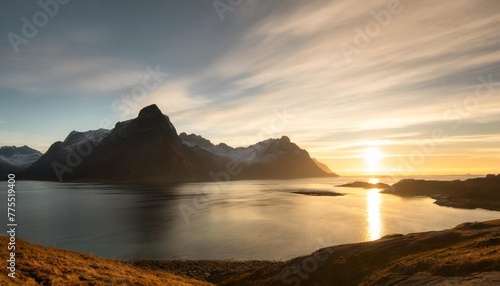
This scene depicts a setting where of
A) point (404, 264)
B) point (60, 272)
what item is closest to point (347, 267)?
point (404, 264)

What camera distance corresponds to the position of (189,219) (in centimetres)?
7381

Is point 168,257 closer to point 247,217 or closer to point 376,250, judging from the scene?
point 376,250

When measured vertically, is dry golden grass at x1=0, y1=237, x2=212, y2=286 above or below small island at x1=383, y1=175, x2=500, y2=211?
above

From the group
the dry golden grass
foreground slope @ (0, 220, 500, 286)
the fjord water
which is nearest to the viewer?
the dry golden grass

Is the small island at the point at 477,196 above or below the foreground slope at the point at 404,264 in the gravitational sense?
below

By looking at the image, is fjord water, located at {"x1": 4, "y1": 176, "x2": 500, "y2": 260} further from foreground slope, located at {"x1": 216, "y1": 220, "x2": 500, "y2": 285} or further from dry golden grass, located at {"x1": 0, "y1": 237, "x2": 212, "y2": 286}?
dry golden grass, located at {"x1": 0, "y1": 237, "x2": 212, "y2": 286}

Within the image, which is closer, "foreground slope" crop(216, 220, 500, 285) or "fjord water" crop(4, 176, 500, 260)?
"foreground slope" crop(216, 220, 500, 285)

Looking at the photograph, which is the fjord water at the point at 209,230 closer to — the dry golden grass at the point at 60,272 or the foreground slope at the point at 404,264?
the foreground slope at the point at 404,264

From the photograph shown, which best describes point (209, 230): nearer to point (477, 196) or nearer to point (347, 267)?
point (347, 267)

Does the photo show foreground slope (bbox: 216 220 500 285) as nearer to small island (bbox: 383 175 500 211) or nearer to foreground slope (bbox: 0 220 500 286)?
foreground slope (bbox: 0 220 500 286)

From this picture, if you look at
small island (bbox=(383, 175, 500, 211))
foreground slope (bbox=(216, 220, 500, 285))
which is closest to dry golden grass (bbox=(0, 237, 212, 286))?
foreground slope (bbox=(216, 220, 500, 285))

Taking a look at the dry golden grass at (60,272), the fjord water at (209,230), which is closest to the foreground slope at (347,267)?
the dry golden grass at (60,272)

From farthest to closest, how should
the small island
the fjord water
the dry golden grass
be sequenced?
the small island, the fjord water, the dry golden grass

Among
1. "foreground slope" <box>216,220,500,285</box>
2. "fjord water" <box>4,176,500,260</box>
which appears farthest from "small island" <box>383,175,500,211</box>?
"foreground slope" <box>216,220,500,285</box>
